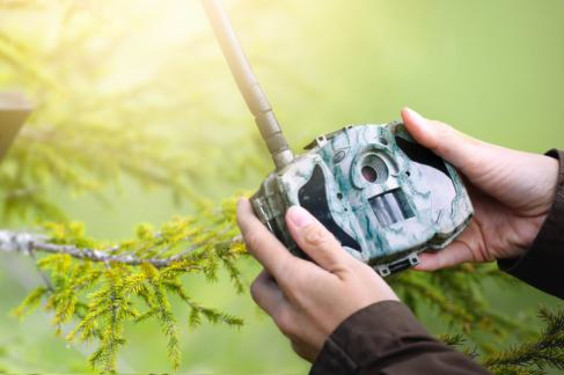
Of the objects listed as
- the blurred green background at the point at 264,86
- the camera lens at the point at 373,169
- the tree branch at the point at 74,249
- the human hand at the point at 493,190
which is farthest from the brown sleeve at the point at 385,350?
the blurred green background at the point at 264,86

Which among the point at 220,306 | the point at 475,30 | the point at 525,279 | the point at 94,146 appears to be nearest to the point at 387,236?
the point at 525,279

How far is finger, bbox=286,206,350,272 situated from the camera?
1.00 m

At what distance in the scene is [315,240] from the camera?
1001mm

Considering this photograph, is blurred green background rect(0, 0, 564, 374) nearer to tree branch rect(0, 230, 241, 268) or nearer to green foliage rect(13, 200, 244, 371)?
tree branch rect(0, 230, 241, 268)

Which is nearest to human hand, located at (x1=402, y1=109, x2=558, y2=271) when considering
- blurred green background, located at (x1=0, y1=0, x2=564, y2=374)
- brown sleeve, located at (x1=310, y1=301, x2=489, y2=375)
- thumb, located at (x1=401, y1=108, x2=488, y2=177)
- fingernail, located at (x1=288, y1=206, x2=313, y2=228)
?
thumb, located at (x1=401, y1=108, x2=488, y2=177)

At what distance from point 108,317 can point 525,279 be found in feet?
2.56

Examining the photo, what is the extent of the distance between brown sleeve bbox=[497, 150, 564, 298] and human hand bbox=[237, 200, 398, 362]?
435 millimetres

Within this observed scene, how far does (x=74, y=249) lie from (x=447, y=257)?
806 mm

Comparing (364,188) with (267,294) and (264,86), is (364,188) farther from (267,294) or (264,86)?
(264,86)

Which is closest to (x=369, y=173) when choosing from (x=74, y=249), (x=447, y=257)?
(x=447, y=257)

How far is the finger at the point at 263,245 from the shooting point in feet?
3.38

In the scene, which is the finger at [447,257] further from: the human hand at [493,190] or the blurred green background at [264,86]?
the blurred green background at [264,86]

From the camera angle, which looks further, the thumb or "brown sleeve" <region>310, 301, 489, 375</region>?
the thumb

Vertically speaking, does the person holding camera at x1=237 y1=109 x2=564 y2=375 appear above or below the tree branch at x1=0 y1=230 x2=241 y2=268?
below
